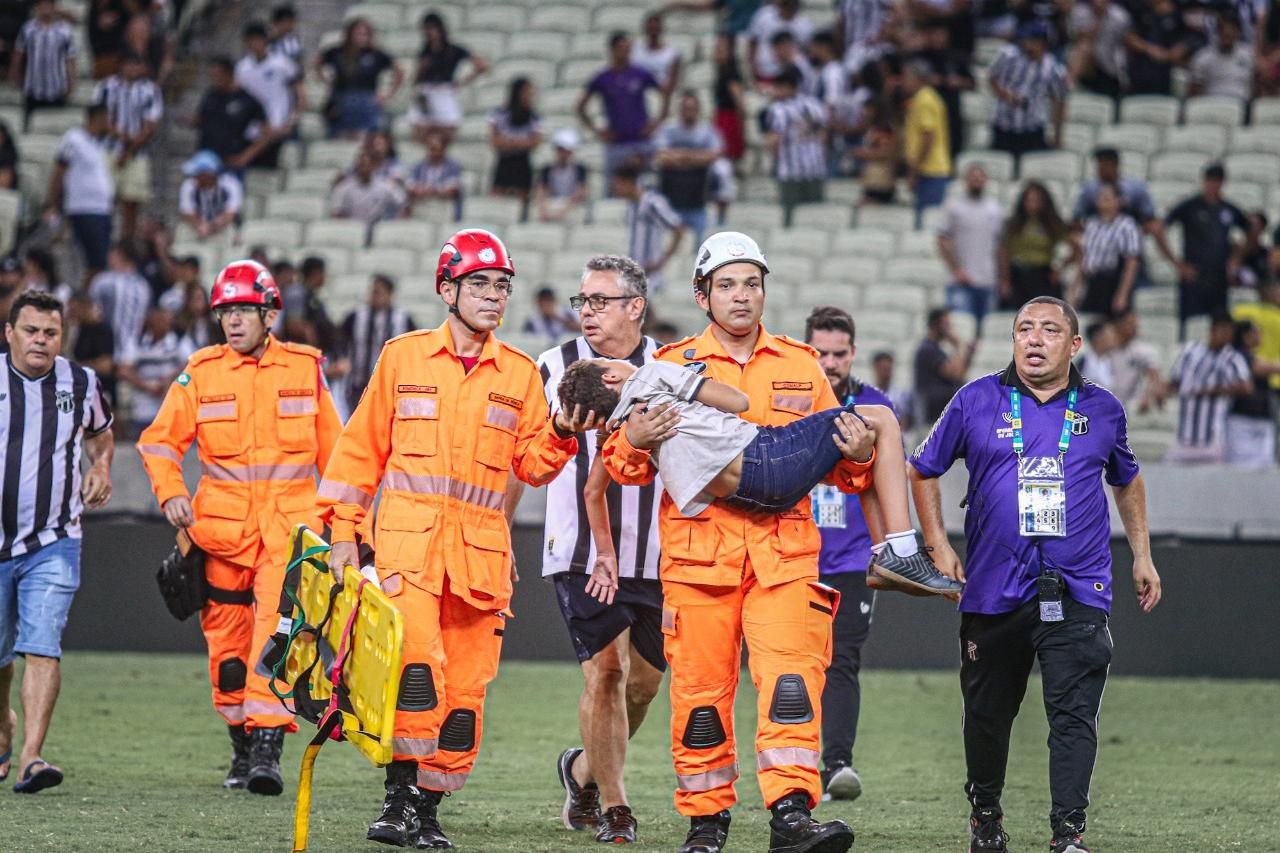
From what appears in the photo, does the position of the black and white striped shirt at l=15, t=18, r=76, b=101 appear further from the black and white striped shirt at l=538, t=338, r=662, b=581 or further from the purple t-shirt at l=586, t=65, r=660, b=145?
the black and white striped shirt at l=538, t=338, r=662, b=581

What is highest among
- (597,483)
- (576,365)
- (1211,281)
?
(1211,281)

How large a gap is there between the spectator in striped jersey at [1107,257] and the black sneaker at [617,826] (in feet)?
31.8

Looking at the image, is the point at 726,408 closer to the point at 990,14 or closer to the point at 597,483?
the point at 597,483

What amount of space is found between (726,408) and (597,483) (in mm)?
829

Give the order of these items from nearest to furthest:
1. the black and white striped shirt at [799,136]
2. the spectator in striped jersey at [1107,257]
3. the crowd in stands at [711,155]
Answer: the crowd in stands at [711,155]
the spectator in striped jersey at [1107,257]
the black and white striped shirt at [799,136]

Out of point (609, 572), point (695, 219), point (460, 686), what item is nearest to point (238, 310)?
point (609, 572)

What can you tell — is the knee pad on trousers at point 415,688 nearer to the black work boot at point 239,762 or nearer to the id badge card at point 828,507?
the black work boot at point 239,762

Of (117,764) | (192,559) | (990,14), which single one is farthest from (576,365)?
(990,14)

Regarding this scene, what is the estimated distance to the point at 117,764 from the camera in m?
8.42

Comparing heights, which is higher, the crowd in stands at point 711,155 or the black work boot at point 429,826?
the crowd in stands at point 711,155

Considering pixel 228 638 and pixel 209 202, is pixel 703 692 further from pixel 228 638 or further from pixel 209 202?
pixel 209 202

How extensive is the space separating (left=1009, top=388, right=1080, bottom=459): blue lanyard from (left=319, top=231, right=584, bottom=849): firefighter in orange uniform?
1507 millimetres

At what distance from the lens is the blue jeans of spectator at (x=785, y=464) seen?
5.90 metres

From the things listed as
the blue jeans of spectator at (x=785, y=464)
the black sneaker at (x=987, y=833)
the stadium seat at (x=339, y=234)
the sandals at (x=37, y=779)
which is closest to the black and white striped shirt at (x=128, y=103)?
the stadium seat at (x=339, y=234)
